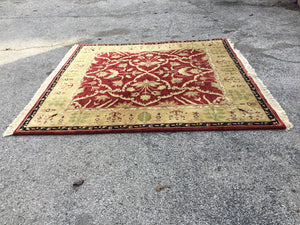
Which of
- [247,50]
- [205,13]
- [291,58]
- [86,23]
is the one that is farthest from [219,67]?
[86,23]

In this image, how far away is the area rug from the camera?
1963 mm

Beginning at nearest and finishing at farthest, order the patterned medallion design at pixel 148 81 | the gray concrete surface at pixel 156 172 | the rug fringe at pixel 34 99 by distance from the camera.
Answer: the gray concrete surface at pixel 156 172
the rug fringe at pixel 34 99
the patterned medallion design at pixel 148 81

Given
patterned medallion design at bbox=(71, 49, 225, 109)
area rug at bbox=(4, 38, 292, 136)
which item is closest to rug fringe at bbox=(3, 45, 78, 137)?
area rug at bbox=(4, 38, 292, 136)

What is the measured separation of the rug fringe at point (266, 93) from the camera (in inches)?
75.2

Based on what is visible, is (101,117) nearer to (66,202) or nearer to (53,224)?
(66,202)

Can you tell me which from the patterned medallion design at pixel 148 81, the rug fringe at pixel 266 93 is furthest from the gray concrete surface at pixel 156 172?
the patterned medallion design at pixel 148 81

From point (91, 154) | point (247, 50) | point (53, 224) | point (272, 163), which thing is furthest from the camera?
point (247, 50)

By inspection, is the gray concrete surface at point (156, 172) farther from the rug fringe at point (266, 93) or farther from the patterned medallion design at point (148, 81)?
the patterned medallion design at point (148, 81)

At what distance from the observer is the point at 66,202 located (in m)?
1.46

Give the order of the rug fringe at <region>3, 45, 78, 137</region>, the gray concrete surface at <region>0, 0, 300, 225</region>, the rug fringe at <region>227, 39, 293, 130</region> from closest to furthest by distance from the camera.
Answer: the gray concrete surface at <region>0, 0, 300, 225</region>
the rug fringe at <region>227, 39, 293, 130</region>
the rug fringe at <region>3, 45, 78, 137</region>

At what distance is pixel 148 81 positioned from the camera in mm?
2516

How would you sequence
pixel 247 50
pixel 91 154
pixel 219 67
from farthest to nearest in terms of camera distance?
pixel 247 50 < pixel 219 67 < pixel 91 154

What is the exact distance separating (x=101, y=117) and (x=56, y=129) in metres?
→ 0.34

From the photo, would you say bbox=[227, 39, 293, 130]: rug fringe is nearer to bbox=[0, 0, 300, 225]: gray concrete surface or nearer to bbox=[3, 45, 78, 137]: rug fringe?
bbox=[0, 0, 300, 225]: gray concrete surface
